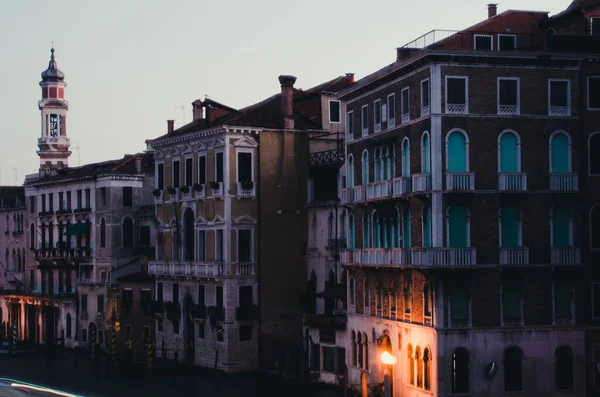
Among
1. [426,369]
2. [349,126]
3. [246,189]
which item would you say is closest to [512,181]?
[426,369]

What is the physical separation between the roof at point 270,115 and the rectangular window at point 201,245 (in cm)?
467

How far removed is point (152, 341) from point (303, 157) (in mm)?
12565

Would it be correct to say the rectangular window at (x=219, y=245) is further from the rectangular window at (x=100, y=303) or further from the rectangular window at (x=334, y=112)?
the rectangular window at (x=100, y=303)

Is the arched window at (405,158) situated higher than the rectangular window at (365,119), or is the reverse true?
the rectangular window at (365,119)

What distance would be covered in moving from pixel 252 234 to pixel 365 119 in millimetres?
10912

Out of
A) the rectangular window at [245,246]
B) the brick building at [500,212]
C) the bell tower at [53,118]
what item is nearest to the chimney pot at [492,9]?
the brick building at [500,212]

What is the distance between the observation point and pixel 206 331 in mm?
54250

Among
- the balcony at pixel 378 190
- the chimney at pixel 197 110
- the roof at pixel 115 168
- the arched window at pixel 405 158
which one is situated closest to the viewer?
the arched window at pixel 405 158

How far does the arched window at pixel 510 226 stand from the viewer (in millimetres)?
37375

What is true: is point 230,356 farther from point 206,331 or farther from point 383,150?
→ point 383,150

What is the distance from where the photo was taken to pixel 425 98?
37.8m

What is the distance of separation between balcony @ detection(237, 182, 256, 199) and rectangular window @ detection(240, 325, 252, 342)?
5630mm

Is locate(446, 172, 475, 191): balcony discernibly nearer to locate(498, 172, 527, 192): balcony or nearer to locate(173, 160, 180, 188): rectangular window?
locate(498, 172, 527, 192): balcony

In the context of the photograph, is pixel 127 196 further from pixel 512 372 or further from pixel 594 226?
pixel 512 372
